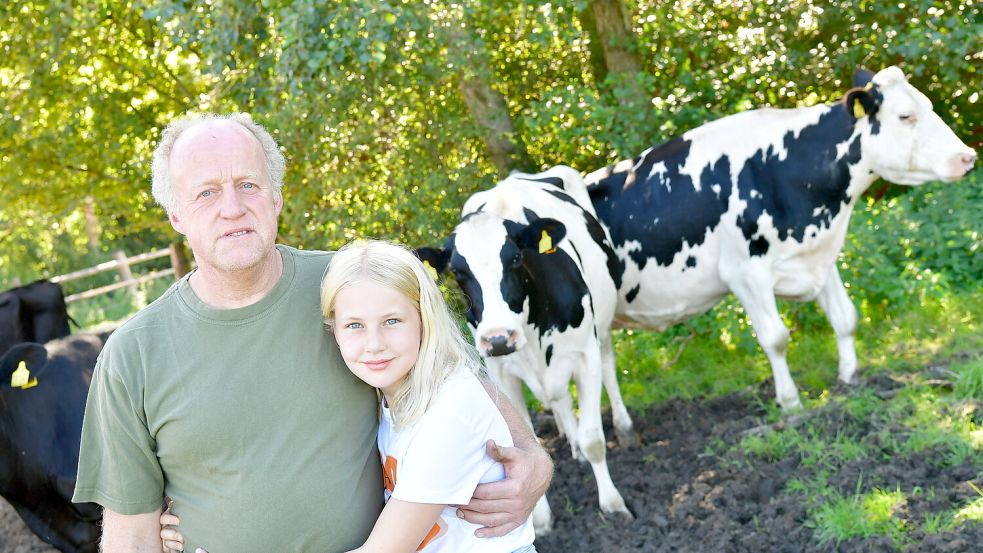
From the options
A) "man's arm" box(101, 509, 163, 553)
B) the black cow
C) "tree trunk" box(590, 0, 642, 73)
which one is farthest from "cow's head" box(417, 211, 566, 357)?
"tree trunk" box(590, 0, 642, 73)

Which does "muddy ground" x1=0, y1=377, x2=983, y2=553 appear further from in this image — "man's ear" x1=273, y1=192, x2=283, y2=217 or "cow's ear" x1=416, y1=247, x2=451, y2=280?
"man's ear" x1=273, y1=192, x2=283, y2=217

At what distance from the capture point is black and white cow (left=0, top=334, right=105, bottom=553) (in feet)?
14.1

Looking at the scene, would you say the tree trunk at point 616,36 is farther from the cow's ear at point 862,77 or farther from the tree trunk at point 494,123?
the cow's ear at point 862,77

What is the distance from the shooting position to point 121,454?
2268mm

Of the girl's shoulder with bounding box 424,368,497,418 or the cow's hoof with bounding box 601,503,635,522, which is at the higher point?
the girl's shoulder with bounding box 424,368,497,418

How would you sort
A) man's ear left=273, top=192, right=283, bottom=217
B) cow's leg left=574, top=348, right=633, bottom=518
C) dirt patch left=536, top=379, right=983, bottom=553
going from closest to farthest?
man's ear left=273, top=192, right=283, bottom=217
dirt patch left=536, top=379, right=983, bottom=553
cow's leg left=574, top=348, right=633, bottom=518

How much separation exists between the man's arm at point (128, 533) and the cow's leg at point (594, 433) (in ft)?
9.70

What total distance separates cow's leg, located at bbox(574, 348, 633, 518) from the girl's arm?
9.06ft

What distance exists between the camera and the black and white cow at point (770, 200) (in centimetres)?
566

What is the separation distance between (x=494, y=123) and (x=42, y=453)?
4571 millimetres

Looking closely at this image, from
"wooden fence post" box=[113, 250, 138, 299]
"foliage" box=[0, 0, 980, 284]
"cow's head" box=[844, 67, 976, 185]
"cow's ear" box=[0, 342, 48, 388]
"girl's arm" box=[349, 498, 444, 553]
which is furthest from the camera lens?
"wooden fence post" box=[113, 250, 138, 299]

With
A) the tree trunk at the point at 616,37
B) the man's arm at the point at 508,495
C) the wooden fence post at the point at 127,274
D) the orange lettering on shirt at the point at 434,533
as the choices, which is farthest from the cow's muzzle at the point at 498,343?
the wooden fence post at the point at 127,274

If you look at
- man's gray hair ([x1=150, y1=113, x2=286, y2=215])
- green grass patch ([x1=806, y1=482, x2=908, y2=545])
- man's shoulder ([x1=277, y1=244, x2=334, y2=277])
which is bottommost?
green grass patch ([x1=806, y1=482, x2=908, y2=545])

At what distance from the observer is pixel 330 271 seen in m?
2.42
